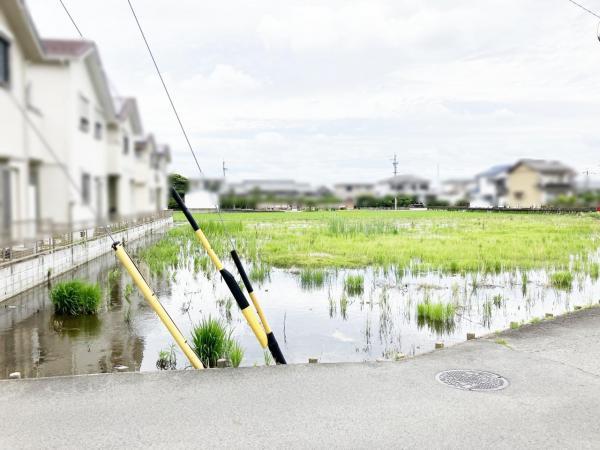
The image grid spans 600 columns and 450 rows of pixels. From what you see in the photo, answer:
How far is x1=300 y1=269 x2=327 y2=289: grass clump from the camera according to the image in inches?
480

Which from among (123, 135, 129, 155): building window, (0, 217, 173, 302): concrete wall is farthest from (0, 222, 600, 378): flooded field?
(123, 135, 129, 155): building window

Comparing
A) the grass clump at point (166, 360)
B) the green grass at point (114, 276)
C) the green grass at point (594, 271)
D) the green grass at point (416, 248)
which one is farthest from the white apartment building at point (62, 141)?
the green grass at point (594, 271)

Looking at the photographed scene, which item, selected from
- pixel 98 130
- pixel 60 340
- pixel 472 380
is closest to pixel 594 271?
pixel 472 380

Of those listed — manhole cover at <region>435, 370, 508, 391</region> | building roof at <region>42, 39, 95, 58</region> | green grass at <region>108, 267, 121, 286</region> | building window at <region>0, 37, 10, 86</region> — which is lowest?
green grass at <region>108, 267, 121, 286</region>

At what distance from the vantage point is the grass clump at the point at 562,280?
11.6 meters

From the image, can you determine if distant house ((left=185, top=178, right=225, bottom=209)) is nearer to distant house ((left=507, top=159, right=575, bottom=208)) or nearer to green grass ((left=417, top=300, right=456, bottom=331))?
distant house ((left=507, top=159, right=575, bottom=208))

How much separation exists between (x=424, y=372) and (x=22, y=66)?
13.8ft

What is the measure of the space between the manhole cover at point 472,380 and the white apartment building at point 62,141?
3484 mm

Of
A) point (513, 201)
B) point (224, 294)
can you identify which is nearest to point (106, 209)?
point (513, 201)

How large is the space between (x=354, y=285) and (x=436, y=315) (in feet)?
10.8

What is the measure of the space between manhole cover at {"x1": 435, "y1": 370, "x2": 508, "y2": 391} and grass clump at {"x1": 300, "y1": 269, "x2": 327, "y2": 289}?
729 centimetres

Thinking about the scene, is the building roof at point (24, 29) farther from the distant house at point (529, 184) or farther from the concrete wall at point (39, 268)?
the concrete wall at point (39, 268)

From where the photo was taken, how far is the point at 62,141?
1683mm

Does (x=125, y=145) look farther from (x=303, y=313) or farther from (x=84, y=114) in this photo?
(x=303, y=313)
